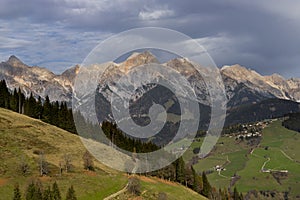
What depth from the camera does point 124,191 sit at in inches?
3807

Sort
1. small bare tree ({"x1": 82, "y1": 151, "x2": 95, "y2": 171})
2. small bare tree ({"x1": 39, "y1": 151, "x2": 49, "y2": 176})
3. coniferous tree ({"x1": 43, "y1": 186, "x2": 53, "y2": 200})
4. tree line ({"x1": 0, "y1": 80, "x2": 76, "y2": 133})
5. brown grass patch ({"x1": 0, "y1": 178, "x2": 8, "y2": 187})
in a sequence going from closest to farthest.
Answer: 1. coniferous tree ({"x1": 43, "y1": 186, "x2": 53, "y2": 200})
2. brown grass patch ({"x1": 0, "y1": 178, "x2": 8, "y2": 187})
3. small bare tree ({"x1": 39, "y1": 151, "x2": 49, "y2": 176})
4. small bare tree ({"x1": 82, "y1": 151, "x2": 95, "y2": 171})
5. tree line ({"x1": 0, "y1": 80, "x2": 76, "y2": 133})

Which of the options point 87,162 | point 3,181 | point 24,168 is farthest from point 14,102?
point 3,181

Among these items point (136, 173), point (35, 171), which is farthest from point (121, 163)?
point (35, 171)

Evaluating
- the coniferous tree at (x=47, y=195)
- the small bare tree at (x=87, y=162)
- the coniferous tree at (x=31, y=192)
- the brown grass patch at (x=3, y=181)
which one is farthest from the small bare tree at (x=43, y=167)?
the coniferous tree at (x=47, y=195)

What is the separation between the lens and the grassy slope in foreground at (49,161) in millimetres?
90812

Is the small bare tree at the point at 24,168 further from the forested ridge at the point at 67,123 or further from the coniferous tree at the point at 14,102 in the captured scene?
the coniferous tree at the point at 14,102

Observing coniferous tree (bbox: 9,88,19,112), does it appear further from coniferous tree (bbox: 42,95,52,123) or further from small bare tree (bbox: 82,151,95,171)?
small bare tree (bbox: 82,151,95,171)

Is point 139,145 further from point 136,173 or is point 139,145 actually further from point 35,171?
point 35,171

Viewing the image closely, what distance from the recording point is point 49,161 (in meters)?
106

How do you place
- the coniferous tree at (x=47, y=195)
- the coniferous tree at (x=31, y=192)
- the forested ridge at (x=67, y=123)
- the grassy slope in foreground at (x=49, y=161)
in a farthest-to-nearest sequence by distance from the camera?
the forested ridge at (x=67, y=123), the grassy slope in foreground at (x=49, y=161), the coniferous tree at (x=47, y=195), the coniferous tree at (x=31, y=192)

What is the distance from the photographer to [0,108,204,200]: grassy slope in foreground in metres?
90.8

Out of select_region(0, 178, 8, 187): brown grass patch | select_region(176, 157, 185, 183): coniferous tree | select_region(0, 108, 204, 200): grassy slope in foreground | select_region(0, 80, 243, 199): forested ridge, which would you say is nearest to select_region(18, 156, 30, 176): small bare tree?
select_region(0, 108, 204, 200): grassy slope in foreground

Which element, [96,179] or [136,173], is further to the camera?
[136,173]

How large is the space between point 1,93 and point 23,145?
62.5 metres
